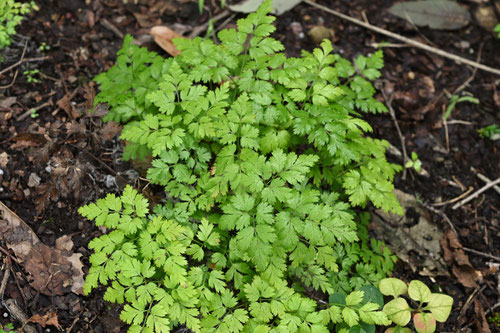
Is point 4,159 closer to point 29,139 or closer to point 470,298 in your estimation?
point 29,139

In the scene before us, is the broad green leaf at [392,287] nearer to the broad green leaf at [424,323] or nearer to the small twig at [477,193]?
the broad green leaf at [424,323]

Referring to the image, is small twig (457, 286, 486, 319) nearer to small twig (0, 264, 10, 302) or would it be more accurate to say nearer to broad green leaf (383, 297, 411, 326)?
broad green leaf (383, 297, 411, 326)

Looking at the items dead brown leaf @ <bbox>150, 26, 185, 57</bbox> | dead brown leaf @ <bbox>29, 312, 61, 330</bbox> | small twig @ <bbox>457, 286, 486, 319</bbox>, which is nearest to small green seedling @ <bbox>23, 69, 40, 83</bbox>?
dead brown leaf @ <bbox>150, 26, 185, 57</bbox>

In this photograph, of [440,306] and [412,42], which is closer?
[440,306]

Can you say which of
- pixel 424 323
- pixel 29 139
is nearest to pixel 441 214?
pixel 424 323

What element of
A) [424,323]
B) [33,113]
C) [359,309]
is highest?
[33,113]
